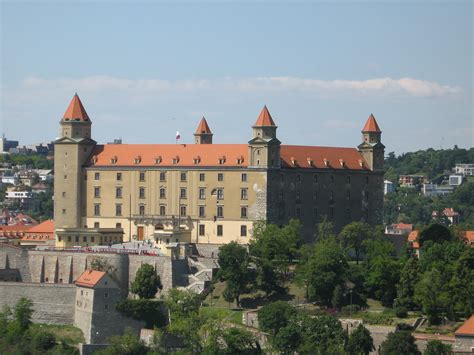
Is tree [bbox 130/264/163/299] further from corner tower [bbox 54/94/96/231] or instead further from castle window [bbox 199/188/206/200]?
corner tower [bbox 54/94/96/231]

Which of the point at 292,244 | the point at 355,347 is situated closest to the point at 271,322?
the point at 355,347

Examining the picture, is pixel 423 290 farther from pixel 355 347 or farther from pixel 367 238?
pixel 367 238

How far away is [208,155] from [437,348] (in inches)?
1290

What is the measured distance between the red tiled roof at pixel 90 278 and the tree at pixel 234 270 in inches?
320

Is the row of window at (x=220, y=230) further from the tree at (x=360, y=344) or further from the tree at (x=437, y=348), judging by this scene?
the tree at (x=437, y=348)

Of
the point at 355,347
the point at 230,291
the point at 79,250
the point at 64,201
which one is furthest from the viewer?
the point at 64,201

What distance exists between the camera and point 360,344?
92125 mm

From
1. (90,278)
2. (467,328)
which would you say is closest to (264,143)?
(90,278)

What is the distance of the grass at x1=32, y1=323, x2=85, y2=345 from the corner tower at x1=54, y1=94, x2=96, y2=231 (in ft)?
53.0

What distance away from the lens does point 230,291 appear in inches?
4077

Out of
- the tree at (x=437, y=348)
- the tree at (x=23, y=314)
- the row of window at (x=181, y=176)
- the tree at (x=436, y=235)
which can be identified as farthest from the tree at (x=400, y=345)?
the row of window at (x=181, y=176)

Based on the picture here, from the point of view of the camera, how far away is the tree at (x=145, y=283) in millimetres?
105500

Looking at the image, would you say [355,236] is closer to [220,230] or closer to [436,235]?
[436,235]

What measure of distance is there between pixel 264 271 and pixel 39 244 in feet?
74.2
